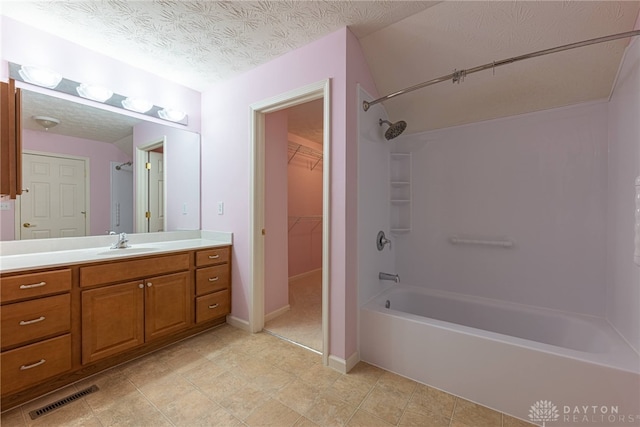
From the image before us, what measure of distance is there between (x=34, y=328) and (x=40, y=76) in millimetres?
1658

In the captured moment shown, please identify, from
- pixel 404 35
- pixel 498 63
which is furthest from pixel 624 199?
pixel 404 35

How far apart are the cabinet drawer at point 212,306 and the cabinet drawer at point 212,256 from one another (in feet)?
0.97

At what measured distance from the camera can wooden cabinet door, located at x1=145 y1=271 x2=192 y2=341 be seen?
1894 mm

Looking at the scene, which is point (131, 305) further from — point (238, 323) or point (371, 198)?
point (371, 198)

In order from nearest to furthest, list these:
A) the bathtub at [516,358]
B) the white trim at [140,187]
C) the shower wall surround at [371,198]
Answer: the bathtub at [516,358], the shower wall surround at [371,198], the white trim at [140,187]

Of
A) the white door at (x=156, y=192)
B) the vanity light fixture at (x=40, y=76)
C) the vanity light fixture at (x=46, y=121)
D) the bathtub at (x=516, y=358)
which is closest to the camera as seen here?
the bathtub at (x=516, y=358)

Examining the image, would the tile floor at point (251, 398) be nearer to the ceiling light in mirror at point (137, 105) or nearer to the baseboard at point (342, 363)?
the baseboard at point (342, 363)

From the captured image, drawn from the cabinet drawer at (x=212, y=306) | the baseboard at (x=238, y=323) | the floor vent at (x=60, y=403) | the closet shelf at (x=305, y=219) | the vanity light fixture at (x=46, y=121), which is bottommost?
the floor vent at (x=60, y=403)

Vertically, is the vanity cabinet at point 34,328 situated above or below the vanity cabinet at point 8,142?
below

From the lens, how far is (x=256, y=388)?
1581mm

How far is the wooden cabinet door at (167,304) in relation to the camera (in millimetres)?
1894

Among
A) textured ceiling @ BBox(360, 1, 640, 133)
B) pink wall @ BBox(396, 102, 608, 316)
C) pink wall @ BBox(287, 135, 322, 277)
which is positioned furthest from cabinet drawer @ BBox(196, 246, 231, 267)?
textured ceiling @ BBox(360, 1, 640, 133)

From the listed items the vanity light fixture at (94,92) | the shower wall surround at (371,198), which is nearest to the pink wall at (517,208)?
the shower wall surround at (371,198)

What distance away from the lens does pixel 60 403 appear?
1.43 meters
